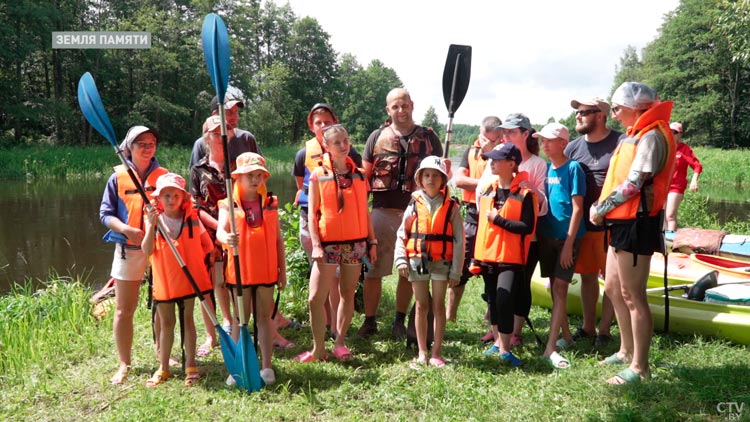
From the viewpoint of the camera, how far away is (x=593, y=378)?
3572mm

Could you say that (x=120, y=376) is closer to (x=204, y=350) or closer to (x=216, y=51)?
(x=204, y=350)

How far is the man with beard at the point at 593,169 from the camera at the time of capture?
411cm

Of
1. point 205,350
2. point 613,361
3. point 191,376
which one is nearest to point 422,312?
point 613,361

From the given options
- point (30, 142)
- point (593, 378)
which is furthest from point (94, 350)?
point (30, 142)

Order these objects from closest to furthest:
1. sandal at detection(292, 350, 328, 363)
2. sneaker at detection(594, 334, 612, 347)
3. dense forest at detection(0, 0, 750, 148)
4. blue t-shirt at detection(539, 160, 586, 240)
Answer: blue t-shirt at detection(539, 160, 586, 240) → sandal at detection(292, 350, 328, 363) → sneaker at detection(594, 334, 612, 347) → dense forest at detection(0, 0, 750, 148)

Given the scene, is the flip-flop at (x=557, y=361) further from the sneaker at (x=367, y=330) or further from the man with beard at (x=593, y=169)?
the sneaker at (x=367, y=330)

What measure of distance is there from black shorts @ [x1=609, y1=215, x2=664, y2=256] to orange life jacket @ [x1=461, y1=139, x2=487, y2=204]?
1485 millimetres

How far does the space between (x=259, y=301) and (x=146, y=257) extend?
0.88m

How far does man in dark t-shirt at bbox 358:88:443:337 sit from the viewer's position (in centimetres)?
448

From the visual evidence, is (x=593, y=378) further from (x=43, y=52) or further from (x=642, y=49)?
(x=642, y=49)

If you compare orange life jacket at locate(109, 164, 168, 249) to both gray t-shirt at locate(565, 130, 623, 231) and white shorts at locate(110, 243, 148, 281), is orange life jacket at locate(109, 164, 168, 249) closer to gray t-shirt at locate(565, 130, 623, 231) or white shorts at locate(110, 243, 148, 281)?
white shorts at locate(110, 243, 148, 281)

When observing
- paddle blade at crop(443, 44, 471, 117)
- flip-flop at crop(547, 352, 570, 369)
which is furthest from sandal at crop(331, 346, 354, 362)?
paddle blade at crop(443, 44, 471, 117)

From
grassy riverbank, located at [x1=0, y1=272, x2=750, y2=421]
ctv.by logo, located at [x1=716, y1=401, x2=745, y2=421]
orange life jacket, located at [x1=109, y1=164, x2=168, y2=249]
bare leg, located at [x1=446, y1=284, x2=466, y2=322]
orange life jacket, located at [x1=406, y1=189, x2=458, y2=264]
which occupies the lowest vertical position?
grassy riverbank, located at [x1=0, y1=272, x2=750, y2=421]

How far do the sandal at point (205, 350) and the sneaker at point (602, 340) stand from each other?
3.16 meters
